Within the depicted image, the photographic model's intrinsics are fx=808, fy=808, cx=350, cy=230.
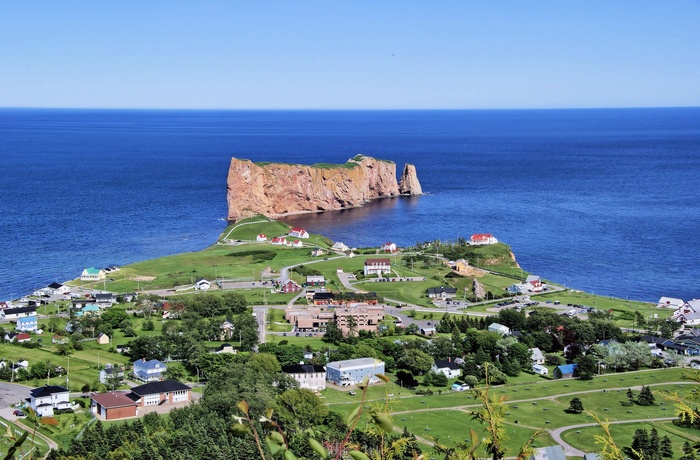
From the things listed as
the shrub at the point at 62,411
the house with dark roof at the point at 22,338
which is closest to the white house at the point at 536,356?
the shrub at the point at 62,411

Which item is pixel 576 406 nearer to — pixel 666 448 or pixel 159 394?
pixel 666 448

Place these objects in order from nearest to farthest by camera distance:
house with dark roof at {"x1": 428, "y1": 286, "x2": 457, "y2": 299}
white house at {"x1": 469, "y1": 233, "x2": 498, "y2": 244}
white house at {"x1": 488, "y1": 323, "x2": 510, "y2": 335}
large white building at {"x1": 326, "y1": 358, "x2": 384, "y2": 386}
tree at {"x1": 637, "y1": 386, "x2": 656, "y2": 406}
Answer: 1. tree at {"x1": 637, "y1": 386, "x2": 656, "y2": 406}
2. large white building at {"x1": 326, "y1": 358, "x2": 384, "y2": 386}
3. white house at {"x1": 488, "y1": 323, "x2": 510, "y2": 335}
4. house with dark roof at {"x1": 428, "y1": 286, "x2": 457, "y2": 299}
5. white house at {"x1": 469, "y1": 233, "x2": 498, "y2": 244}

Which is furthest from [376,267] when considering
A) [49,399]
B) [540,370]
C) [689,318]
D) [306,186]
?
[306,186]

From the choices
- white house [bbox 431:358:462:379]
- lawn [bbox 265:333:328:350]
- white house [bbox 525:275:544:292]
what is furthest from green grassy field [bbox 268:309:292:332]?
white house [bbox 525:275:544:292]

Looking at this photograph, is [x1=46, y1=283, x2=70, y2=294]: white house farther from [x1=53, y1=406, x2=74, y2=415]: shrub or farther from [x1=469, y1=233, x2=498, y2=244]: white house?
[x1=469, y1=233, x2=498, y2=244]: white house

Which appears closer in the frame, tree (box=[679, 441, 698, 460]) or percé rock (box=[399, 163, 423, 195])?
tree (box=[679, 441, 698, 460])

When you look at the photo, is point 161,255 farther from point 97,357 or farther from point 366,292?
point 97,357

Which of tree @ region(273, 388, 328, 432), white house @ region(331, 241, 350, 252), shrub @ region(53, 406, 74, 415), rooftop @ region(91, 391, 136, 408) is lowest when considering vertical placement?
white house @ region(331, 241, 350, 252)
